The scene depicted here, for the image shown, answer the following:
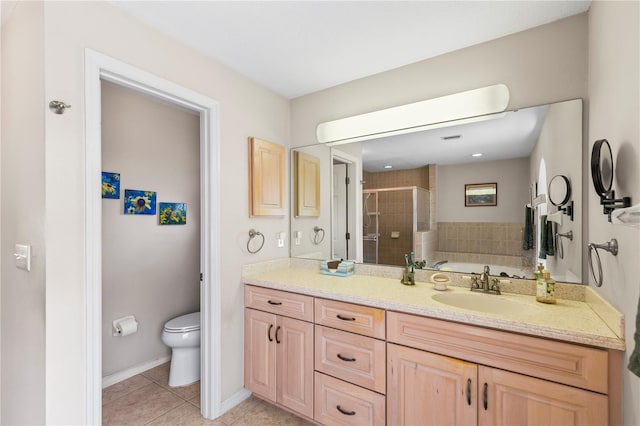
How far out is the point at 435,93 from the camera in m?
1.96

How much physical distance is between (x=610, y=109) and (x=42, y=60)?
96.6 inches

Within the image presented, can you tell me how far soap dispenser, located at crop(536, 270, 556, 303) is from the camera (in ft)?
4.88

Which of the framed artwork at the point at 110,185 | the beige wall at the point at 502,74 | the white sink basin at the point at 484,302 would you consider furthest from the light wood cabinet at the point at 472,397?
the framed artwork at the point at 110,185

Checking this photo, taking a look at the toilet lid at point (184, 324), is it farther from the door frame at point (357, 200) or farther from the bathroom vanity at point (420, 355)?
the door frame at point (357, 200)

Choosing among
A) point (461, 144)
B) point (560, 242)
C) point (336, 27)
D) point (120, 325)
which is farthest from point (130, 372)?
point (560, 242)

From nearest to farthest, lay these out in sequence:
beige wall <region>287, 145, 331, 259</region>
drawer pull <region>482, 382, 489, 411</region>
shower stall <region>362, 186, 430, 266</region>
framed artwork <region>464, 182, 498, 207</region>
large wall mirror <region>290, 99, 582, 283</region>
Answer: drawer pull <region>482, 382, 489, 411</region>
large wall mirror <region>290, 99, 582, 283</region>
framed artwork <region>464, 182, 498, 207</region>
shower stall <region>362, 186, 430, 266</region>
beige wall <region>287, 145, 331, 259</region>

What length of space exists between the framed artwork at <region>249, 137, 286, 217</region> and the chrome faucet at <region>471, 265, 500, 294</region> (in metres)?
1.53

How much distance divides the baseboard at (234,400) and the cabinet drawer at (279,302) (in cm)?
64

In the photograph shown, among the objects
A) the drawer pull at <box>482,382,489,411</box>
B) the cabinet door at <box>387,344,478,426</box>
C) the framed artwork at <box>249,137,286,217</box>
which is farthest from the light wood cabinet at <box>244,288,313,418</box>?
the drawer pull at <box>482,382,489,411</box>

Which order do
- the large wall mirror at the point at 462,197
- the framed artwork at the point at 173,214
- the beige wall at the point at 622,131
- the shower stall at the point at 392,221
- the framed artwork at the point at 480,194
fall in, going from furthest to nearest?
1. the framed artwork at the point at 173,214
2. the shower stall at the point at 392,221
3. the framed artwork at the point at 480,194
4. the large wall mirror at the point at 462,197
5. the beige wall at the point at 622,131

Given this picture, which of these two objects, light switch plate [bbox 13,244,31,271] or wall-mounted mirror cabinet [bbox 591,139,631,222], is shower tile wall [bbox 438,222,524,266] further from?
light switch plate [bbox 13,244,31,271]

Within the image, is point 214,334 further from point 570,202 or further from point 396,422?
point 570,202

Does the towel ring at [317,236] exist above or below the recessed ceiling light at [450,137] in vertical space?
below

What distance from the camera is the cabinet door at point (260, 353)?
77.8 inches
